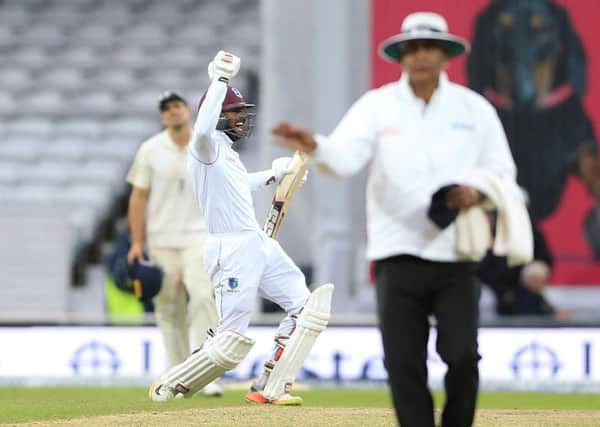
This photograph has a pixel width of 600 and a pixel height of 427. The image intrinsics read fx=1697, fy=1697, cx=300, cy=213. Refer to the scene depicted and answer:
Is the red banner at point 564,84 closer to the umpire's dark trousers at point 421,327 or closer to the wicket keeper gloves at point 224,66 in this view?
the wicket keeper gloves at point 224,66

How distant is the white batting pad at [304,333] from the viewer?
8836 mm

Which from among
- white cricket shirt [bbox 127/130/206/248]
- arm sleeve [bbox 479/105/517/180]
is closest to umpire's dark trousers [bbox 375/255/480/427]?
arm sleeve [bbox 479/105/517/180]

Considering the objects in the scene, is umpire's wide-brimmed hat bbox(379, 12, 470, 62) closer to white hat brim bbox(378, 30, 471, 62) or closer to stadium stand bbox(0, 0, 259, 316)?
white hat brim bbox(378, 30, 471, 62)

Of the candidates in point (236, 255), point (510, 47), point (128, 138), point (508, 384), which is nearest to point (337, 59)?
point (510, 47)

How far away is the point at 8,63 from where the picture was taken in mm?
21688

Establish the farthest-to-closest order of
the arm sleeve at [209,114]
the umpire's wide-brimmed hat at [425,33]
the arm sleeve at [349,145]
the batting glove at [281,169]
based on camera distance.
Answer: the batting glove at [281,169]
the arm sleeve at [209,114]
the umpire's wide-brimmed hat at [425,33]
the arm sleeve at [349,145]

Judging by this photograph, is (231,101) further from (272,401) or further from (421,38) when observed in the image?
(421,38)

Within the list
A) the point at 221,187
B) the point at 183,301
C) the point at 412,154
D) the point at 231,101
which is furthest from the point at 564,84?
the point at 412,154

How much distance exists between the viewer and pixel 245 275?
8.69m

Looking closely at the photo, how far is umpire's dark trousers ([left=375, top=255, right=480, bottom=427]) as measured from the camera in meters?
6.16

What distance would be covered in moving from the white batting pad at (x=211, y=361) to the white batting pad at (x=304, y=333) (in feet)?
1.25

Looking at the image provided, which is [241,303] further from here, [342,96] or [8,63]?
[8,63]

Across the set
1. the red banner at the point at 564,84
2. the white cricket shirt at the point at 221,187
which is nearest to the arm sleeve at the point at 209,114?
the white cricket shirt at the point at 221,187

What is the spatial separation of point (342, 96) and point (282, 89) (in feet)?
3.55
